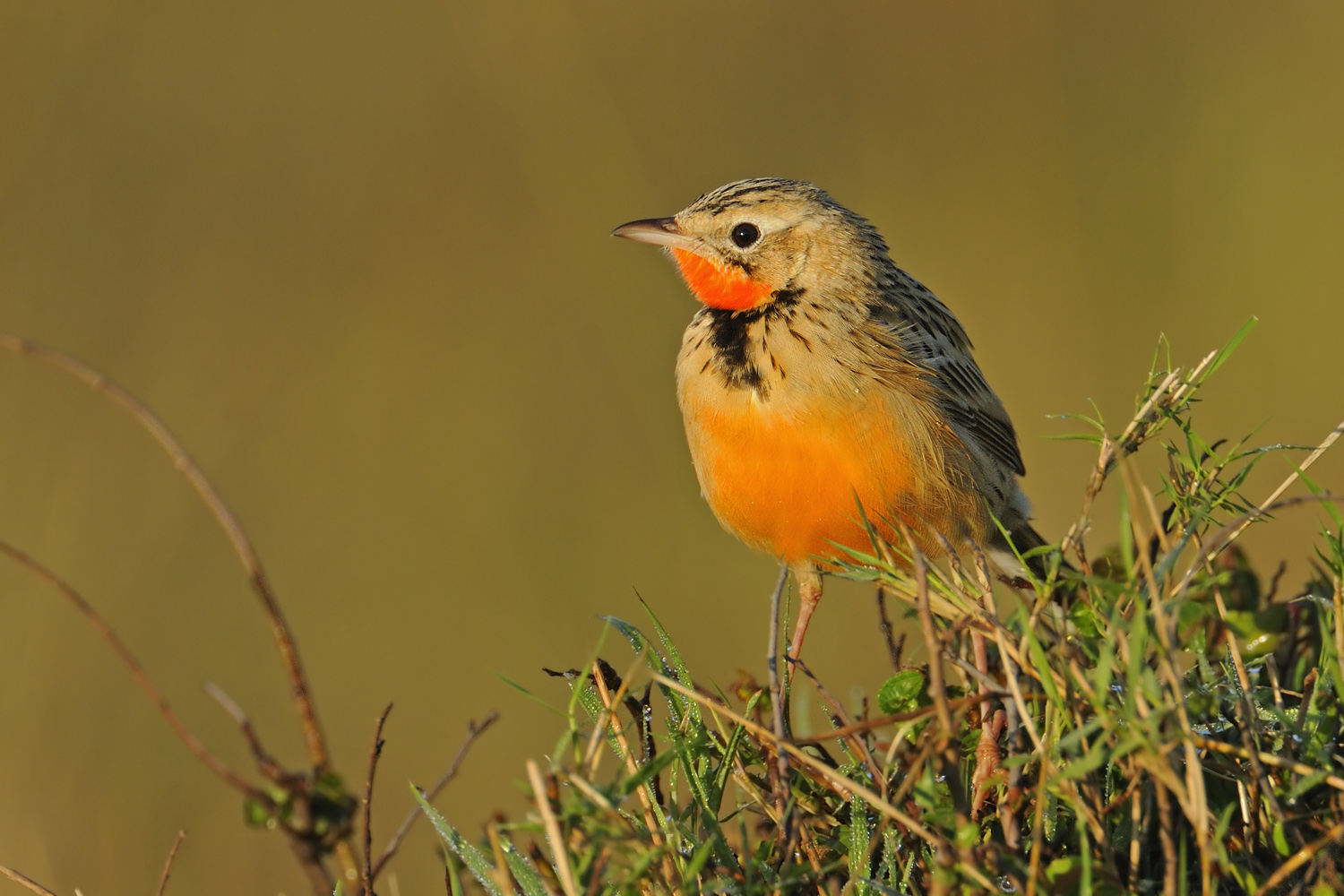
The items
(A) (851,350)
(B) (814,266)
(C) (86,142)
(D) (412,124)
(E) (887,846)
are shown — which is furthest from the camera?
(D) (412,124)

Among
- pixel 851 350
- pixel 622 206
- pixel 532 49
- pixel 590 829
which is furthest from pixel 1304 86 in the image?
pixel 590 829

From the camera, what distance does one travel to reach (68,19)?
279 inches

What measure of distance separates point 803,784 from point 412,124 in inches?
249

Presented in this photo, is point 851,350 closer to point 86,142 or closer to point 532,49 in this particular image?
point 532,49

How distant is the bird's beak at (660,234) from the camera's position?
3965 millimetres

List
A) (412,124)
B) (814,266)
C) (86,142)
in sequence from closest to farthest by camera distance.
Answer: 1. (814,266)
2. (86,142)
3. (412,124)

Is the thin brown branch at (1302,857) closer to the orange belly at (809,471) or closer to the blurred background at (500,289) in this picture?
the orange belly at (809,471)

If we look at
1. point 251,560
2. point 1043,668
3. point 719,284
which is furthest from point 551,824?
point 719,284

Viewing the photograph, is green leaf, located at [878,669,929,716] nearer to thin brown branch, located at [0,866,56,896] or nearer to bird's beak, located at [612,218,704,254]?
thin brown branch, located at [0,866,56,896]

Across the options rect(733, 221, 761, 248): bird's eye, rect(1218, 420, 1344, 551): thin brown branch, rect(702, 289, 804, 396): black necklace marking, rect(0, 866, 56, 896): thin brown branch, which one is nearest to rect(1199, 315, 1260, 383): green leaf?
rect(1218, 420, 1344, 551): thin brown branch

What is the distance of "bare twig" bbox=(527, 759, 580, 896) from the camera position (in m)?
1.61

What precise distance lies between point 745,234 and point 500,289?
3.39 metres

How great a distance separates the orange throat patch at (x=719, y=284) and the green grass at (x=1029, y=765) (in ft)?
5.25

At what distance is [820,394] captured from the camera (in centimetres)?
339
